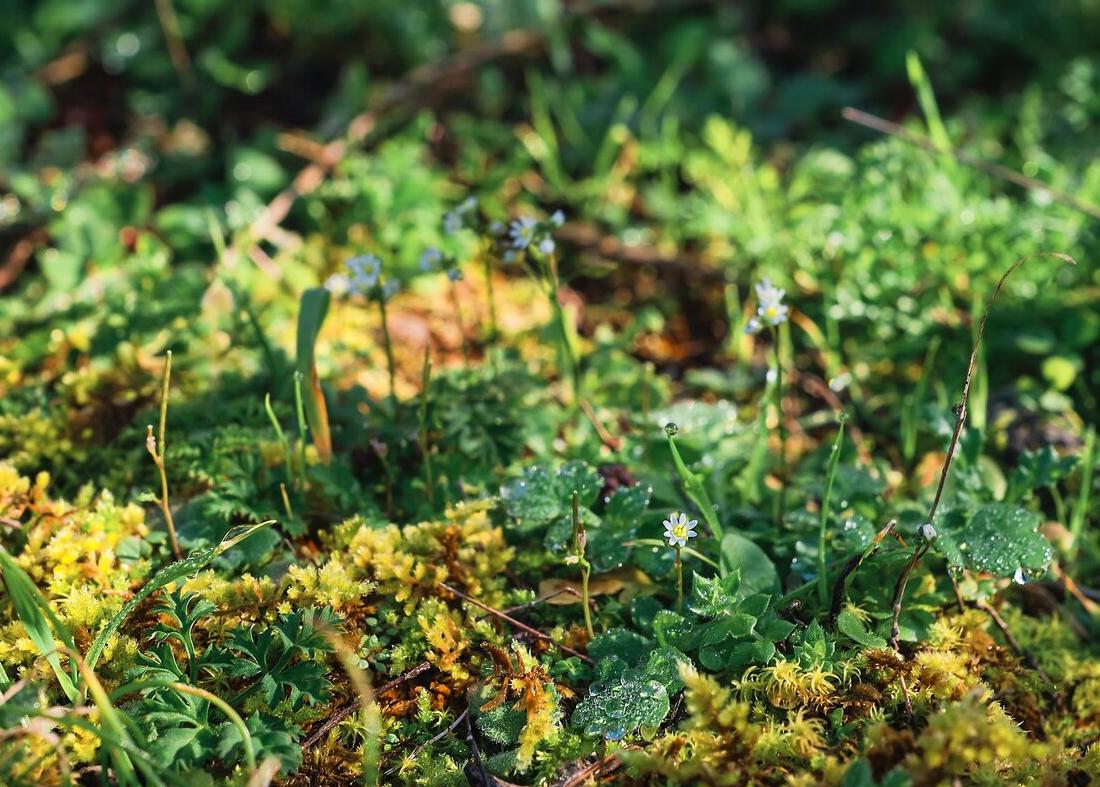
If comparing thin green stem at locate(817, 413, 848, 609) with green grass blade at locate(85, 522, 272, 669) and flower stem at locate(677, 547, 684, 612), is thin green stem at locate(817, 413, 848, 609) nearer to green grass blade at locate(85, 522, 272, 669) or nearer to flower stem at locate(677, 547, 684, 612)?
flower stem at locate(677, 547, 684, 612)

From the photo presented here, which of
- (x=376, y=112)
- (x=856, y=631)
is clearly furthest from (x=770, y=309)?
(x=376, y=112)

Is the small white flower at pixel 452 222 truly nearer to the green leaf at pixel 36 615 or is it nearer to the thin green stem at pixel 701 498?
the thin green stem at pixel 701 498

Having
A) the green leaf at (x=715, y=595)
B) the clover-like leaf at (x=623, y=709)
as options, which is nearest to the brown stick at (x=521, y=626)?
the clover-like leaf at (x=623, y=709)

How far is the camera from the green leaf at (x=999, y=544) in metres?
1.74

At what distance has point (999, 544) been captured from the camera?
5.80 feet

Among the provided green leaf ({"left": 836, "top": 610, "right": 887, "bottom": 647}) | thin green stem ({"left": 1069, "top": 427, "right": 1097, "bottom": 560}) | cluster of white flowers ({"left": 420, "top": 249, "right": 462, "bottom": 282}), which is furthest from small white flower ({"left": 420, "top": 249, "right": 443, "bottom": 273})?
thin green stem ({"left": 1069, "top": 427, "right": 1097, "bottom": 560})

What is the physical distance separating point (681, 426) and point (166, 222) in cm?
185

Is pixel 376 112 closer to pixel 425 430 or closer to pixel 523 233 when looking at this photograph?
pixel 523 233

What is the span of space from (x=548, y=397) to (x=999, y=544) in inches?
44.5

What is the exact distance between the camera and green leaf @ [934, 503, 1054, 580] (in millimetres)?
1740

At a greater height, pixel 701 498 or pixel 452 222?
pixel 452 222

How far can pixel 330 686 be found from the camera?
64.7 inches

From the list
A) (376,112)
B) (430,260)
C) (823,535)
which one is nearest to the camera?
(823,535)

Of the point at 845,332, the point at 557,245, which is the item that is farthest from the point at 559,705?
the point at 557,245
